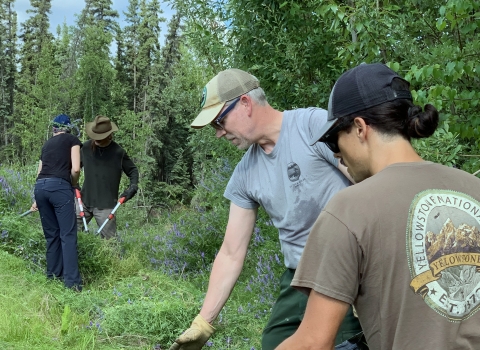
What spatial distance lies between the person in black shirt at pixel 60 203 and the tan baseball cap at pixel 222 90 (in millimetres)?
4097

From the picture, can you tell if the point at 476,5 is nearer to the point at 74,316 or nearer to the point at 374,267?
the point at 374,267

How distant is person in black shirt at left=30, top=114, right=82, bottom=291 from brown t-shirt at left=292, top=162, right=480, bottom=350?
206 inches

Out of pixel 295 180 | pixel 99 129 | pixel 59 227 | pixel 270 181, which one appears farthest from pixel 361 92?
pixel 99 129

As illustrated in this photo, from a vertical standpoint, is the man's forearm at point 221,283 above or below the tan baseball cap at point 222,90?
below

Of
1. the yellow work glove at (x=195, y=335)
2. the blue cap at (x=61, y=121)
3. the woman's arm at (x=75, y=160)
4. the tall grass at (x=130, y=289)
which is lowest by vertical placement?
the tall grass at (x=130, y=289)

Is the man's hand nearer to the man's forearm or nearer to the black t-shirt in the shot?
the black t-shirt

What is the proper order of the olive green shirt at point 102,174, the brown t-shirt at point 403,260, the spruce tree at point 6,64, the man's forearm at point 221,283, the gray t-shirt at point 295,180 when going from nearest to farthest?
the brown t-shirt at point 403,260 → the gray t-shirt at point 295,180 → the man's forearm at point 221,283 → the olive green shirt at point 102,174 → the spruce tree at point 6,64

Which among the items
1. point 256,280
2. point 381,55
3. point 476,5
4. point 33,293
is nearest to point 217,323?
point 256,280

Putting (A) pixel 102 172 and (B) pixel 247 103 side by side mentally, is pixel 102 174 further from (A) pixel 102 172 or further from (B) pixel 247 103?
(B) pixel 247 103

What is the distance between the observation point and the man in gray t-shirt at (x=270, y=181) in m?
2.46

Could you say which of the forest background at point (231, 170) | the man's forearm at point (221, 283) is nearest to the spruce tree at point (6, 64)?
the forest background at point (231, 170)

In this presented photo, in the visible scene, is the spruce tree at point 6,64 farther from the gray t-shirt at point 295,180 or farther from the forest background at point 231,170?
the gray t-shirt at point 295,180

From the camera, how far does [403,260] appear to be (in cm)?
133

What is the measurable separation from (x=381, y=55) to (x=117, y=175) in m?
4.29
